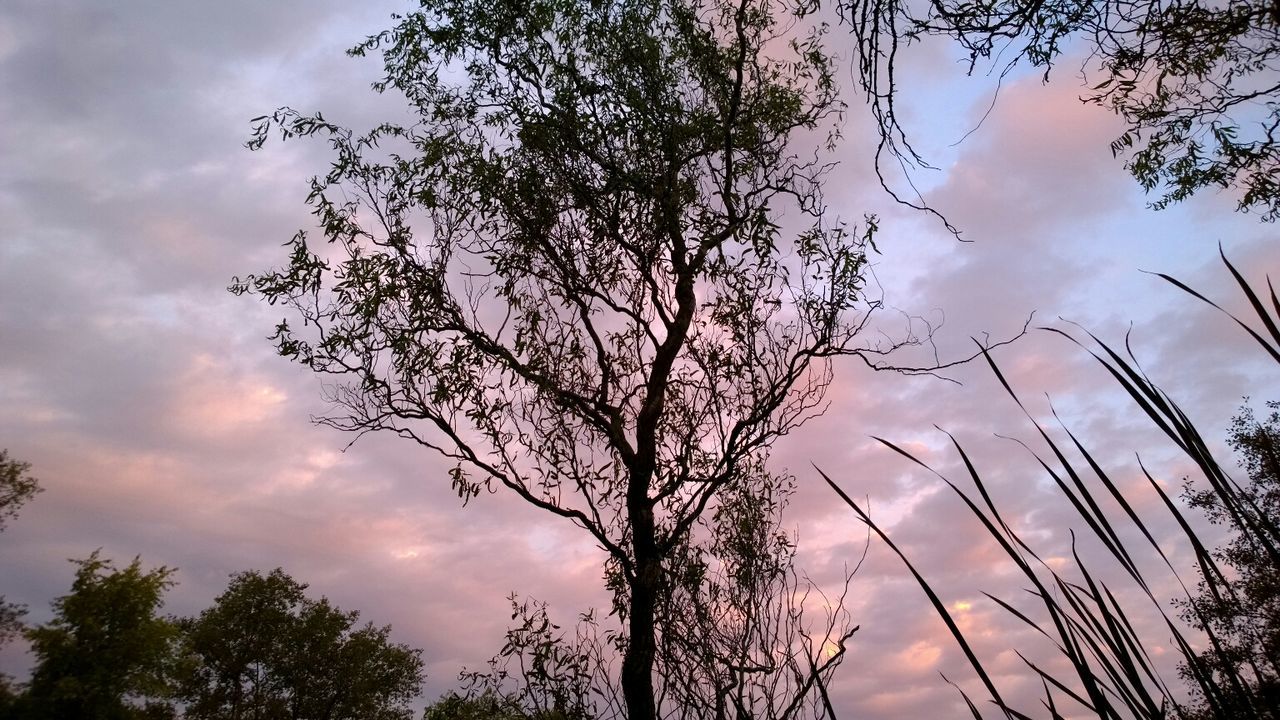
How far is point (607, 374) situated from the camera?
9.68 meters

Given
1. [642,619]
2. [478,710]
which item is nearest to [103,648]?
[478,710]

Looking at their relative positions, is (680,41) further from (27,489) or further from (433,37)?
(27,489)

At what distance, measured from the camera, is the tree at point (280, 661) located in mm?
29250

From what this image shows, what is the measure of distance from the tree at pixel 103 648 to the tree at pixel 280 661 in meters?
11.3

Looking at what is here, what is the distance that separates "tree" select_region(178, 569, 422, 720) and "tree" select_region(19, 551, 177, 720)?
11260 millimetres

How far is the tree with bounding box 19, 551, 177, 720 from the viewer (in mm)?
16938

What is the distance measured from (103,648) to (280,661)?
12790mm

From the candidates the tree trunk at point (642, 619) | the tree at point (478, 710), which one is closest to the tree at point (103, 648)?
the tree at point (478, 710)

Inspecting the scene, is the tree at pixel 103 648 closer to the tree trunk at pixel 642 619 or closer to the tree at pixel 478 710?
the tree at pixel 478 710

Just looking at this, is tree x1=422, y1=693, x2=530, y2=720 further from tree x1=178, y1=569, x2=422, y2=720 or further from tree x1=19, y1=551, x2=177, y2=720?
tree x1=178, y1=569, x2=422, y2=720

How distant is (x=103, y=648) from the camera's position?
18.0 meters

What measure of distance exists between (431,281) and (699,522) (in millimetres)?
4338

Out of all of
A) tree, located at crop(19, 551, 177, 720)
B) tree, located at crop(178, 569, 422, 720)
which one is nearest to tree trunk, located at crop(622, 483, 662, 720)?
tree, located at crop(19, 551, 177, 720)

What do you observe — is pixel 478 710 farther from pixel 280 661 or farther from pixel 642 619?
pixel 280 661
